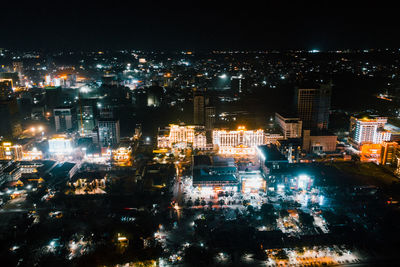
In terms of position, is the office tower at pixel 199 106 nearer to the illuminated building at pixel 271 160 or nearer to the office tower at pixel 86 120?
the illuminated building at pixel 271 160

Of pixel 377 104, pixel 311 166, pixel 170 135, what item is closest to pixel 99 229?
pixel 170 135

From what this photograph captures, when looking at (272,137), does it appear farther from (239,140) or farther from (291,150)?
(291,150)

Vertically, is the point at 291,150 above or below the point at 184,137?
below

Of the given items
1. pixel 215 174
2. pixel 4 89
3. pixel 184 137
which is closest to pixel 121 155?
pixel 184 137

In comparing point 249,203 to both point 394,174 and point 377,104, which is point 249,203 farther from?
point 377,104

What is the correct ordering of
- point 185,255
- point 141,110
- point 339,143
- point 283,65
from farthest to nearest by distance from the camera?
1. point 283,65
2. point 141,110
3. point 339,143
4. point 185,255
